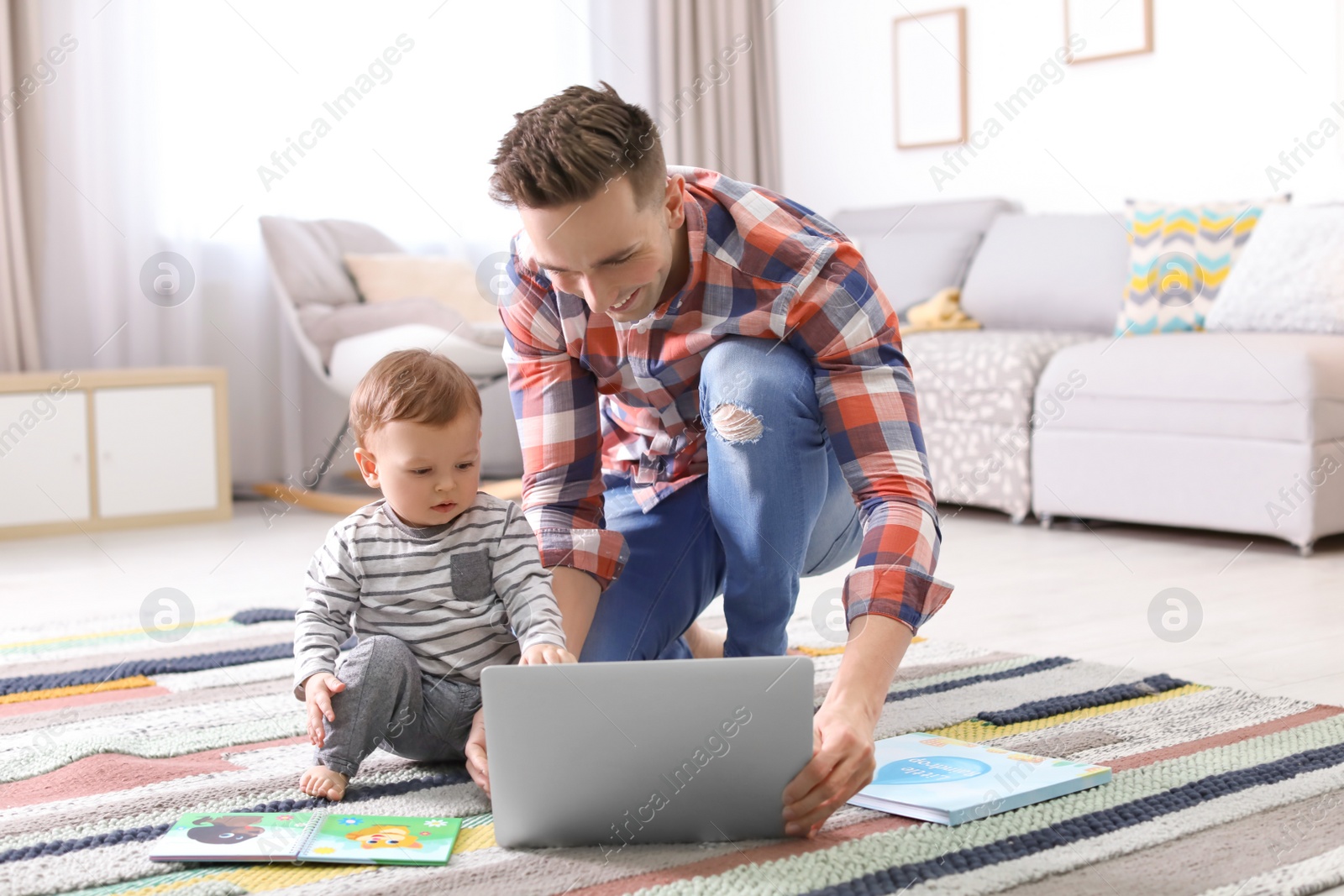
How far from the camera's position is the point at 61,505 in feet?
10.6

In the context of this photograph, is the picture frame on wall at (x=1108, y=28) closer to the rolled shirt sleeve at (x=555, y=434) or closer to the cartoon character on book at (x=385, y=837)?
the rolled shirt sleeve at (x=555, y=434)

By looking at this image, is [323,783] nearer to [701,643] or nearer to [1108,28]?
[701,643]

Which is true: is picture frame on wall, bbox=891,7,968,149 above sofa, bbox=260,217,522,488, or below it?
above

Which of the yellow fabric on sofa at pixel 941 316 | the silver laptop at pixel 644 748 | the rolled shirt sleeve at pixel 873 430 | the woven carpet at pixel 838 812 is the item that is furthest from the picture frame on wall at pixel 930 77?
the silver laptop at pixel 644 748

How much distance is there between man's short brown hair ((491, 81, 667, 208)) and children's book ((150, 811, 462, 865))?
0.53m

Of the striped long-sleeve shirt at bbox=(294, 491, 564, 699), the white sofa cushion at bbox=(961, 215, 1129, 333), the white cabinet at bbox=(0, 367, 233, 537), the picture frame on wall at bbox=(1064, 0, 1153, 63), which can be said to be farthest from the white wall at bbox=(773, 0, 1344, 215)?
the striped long-sleeve shirt at bbox=(294, 491, 564, 699)

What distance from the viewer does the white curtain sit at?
356cm

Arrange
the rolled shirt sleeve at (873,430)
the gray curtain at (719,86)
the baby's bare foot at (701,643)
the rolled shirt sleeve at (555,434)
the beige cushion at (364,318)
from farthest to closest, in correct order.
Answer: the gray curtain at (719,86)
the beige cushion at (364,318)
the baby's bare foot at (701,643)
the rolled shirt sleeve at (555,434)
the rolled shirt sleeve at (873,430)

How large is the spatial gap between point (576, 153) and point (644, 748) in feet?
1.58

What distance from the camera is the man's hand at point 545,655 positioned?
1227mm

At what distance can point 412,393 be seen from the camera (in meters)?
1.28

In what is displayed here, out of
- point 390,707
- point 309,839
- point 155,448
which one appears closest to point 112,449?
point 155,448

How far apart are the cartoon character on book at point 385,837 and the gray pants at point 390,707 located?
126 mm

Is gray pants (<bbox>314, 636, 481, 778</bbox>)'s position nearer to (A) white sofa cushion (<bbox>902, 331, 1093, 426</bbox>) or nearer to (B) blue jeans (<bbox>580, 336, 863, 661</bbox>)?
(B) blue jeans (<bbox>580, 336, 863, 661</bbox>)
